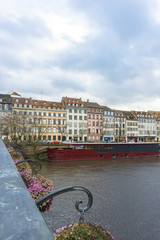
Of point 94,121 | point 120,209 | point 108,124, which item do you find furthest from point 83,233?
point 108,124

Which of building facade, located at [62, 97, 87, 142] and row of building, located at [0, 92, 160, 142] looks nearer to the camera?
row of building, located at [0, 92, 160, 142]

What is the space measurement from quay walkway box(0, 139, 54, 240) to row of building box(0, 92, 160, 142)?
4765 cm

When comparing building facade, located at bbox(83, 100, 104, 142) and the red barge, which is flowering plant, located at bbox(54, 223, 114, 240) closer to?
the red barge

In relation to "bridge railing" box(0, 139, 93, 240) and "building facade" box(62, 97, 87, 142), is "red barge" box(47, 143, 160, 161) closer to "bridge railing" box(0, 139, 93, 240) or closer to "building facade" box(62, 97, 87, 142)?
"building facade" box(62, 97, 87, 142)

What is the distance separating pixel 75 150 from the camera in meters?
38.3

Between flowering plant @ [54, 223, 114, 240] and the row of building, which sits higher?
the row of building

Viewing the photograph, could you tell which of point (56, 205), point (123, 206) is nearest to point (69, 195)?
point (56, 205)

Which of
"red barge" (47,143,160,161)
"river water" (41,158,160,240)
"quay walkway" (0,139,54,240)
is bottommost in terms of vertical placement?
"river water" (41,158,160,240)

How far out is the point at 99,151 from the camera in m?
40.8

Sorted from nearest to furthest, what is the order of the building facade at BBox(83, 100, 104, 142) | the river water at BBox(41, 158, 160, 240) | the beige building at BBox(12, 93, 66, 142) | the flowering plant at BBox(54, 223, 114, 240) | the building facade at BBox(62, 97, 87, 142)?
1. the flowering plant at BBox(54, 223, 114, 240)
2. the river water at BBox(41, 158, 160, 240)
3. the beige building at BBox(12, 93, 66, 142)
4. the building facade at BBox(62, 97, 87, 142)
5. the building facade at BBox(83, 100, 104, 142)

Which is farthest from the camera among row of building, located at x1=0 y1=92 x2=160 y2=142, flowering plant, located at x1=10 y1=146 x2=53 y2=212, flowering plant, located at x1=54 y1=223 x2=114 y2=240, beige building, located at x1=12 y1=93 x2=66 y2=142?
beige building, located at x1=12 y1=93 x2=66 y2=142

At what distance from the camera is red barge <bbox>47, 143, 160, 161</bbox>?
37.0 meters

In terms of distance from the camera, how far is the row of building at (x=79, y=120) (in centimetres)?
5494

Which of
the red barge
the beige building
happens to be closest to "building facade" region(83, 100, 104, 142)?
the beige building
